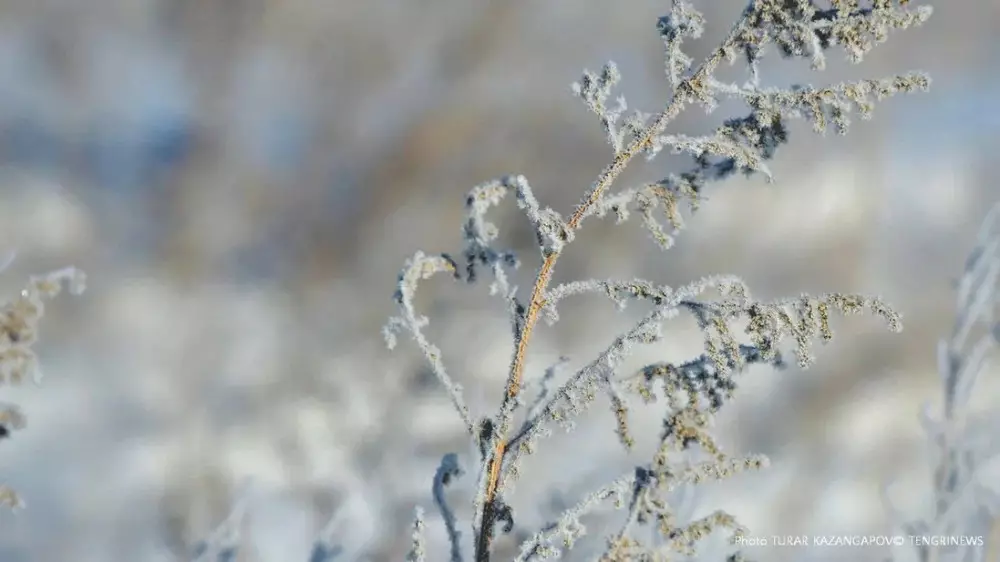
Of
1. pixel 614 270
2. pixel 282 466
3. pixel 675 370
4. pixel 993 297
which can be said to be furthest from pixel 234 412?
pixel 675 370

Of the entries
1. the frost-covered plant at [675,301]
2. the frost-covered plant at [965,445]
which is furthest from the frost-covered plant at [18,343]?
the frost-covered plant at [965,445]

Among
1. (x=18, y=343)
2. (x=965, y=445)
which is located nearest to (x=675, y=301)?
(x=18, y=343)

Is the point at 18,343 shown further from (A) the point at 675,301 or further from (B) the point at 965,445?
(B) the point at 965,445

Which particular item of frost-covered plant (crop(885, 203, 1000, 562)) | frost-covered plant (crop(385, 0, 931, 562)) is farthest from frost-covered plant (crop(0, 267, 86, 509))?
frost-covered plant (crop(885, 203, 1000, 562))

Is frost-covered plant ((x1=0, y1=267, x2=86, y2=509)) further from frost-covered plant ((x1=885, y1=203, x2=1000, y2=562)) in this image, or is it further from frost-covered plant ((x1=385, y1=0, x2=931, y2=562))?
frost-covered plant ((x1=885, y1=203, x2=1000, y2=562))

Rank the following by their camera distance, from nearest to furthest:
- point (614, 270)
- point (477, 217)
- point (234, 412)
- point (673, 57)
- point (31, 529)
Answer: point (673, 57)
point (477, 217)
point (31, 529)
point (234, 412)
point (614, 270)

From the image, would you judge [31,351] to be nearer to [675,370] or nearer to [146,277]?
[675,370]

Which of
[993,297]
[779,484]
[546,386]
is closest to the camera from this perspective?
[546,386]
